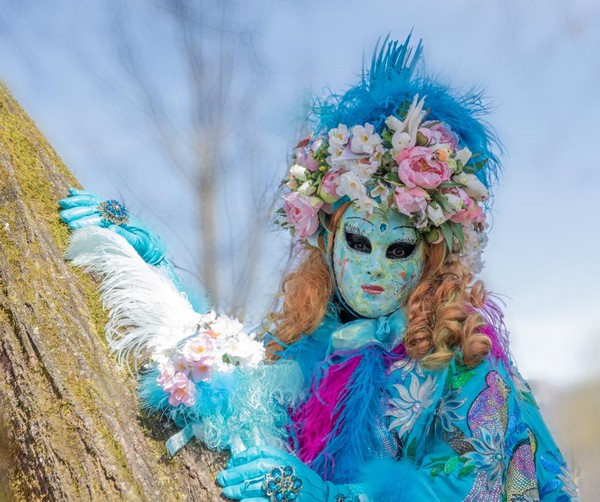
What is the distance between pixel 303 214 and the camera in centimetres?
299

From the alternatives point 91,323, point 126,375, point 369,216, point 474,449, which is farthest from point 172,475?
point 369,216

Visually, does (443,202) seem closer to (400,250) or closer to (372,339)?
(400,250)

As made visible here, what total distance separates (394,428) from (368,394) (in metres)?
0.16

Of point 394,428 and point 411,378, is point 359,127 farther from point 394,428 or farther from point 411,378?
point 394,428

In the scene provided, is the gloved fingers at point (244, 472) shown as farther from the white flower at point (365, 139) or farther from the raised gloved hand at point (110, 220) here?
the white flower at point (365, 139)

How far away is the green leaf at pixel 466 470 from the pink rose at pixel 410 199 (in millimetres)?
951

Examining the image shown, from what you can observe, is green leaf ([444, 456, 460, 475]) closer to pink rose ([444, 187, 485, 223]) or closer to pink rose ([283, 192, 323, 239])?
pink rose ([444, 187, 485, 223])

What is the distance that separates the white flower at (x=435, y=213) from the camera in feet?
8.92

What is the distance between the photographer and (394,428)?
8.56 feet

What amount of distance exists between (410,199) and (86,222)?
1305 mm

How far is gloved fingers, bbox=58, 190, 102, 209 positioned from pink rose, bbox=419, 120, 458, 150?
1.38 m

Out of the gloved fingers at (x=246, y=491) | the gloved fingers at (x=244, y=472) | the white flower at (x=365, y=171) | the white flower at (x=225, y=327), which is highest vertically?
the white flower at (x=365, y=171)

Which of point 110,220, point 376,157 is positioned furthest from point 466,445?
point 110,220

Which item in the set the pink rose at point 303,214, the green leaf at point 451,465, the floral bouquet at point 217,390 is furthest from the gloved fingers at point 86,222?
the green leaf at point 451,465
